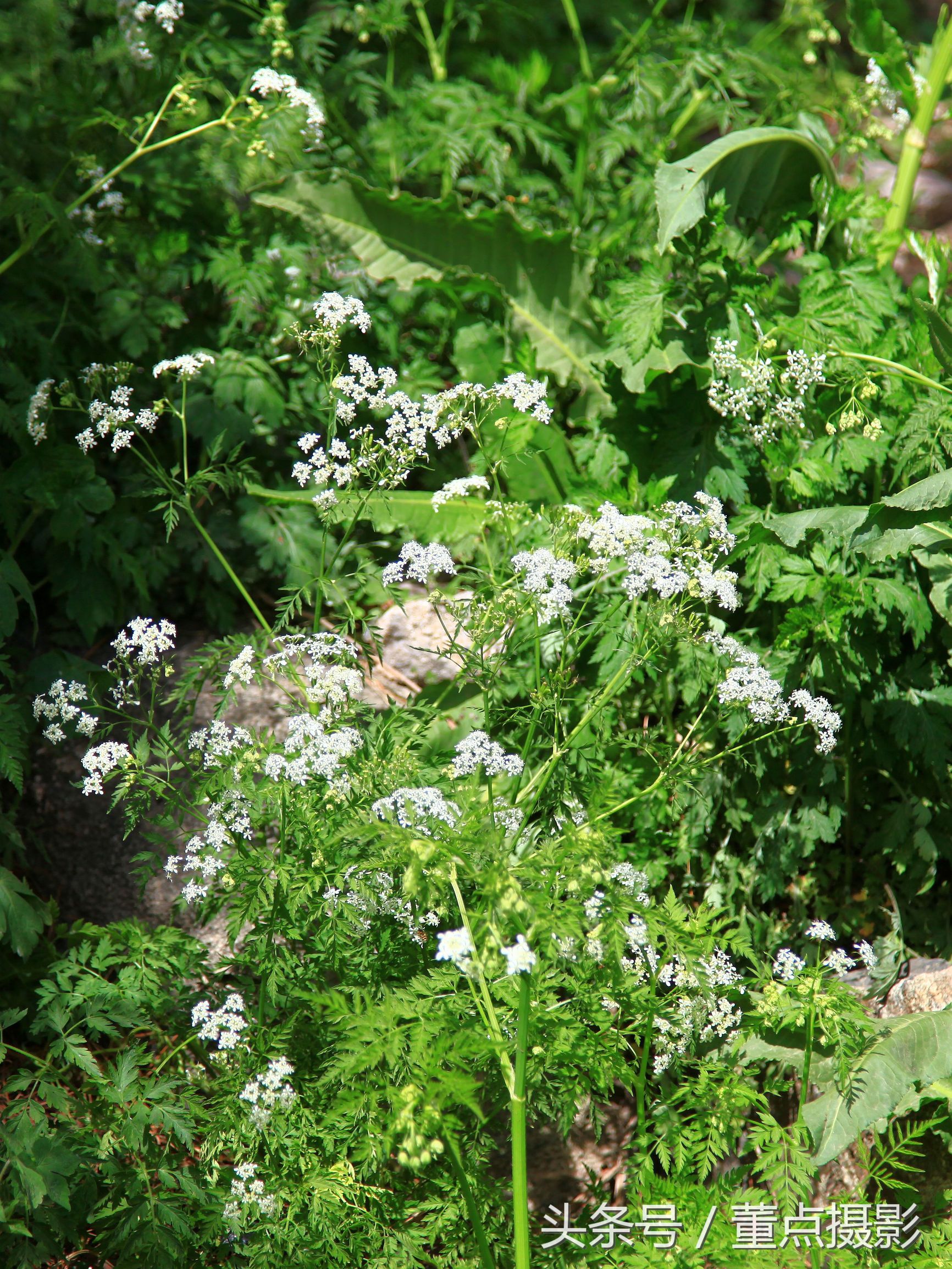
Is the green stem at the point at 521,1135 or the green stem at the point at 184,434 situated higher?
the green stem at the point at 184,434

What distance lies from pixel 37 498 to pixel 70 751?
87cm

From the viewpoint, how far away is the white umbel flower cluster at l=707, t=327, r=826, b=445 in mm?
2959

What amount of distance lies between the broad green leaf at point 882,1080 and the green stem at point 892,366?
1754 mm

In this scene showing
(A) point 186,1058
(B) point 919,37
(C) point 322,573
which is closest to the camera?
(C) point 322,573

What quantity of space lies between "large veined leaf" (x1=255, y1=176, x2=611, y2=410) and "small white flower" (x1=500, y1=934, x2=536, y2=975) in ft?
8.71

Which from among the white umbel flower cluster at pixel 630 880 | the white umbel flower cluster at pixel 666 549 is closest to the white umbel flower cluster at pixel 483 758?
the white umbel flower cluster at pixel 630 880

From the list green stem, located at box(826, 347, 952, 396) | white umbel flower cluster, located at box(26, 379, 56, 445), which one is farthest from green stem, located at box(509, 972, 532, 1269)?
white umbel flower cluster, located at box(26, 379, 56, 445)

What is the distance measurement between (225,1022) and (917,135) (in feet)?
13.5

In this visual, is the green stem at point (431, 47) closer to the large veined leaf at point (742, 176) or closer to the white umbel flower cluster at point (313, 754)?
the large veined leaf at point (742, 176)

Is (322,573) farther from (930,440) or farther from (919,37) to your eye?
(919,37)

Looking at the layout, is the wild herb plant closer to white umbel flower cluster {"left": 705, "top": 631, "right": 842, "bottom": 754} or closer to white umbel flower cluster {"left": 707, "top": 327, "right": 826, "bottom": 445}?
white umbel flower cluster {"left": 705, "top": 631, "right": 842, "bottom": 754}

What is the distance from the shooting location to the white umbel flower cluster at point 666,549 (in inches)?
97.0

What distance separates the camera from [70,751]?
353 centimetres

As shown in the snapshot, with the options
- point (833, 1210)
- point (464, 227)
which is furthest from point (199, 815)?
point (464, 227)
